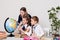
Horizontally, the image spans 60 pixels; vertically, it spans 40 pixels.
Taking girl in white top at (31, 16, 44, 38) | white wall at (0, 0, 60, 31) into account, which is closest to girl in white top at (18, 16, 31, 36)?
girl in white top at (31, 16, 44, 38)

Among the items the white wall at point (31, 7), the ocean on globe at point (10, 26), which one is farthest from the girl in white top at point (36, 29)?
the white wall at point (31, 7)

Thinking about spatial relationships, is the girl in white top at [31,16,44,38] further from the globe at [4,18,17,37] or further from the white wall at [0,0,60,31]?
the white wall at [0,0,60,31]

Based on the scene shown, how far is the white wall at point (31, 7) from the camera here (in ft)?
9.94

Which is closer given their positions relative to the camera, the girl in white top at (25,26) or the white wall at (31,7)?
the girl in white top at (25,26)

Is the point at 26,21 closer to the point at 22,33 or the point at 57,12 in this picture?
the point at 22,33

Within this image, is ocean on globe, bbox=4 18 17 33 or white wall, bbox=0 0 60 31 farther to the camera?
white wall, bbox=0 0 60 31

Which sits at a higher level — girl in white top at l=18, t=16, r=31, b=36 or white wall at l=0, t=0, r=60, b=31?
white wall at l=0, t=0, r=60, b=31

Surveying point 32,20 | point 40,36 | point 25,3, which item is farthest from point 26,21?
point 25,3

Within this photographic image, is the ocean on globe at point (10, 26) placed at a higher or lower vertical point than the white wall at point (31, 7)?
lower

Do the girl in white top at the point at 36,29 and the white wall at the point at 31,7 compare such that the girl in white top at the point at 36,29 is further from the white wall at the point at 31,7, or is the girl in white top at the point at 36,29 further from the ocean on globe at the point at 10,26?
the white wall at the point at 31,7

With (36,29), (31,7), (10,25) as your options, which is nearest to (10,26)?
(10,25)

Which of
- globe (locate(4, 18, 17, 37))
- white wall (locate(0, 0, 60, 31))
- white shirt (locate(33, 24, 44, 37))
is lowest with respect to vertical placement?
white shirt (locate(33, 24, 44, 37))

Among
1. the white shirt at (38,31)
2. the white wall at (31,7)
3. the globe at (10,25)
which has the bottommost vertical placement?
the white shirt at (38,31)

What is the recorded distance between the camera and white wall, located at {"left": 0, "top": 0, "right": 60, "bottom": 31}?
9.94 feet
